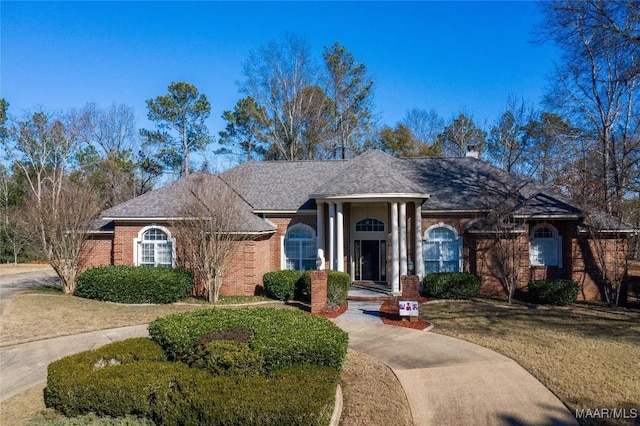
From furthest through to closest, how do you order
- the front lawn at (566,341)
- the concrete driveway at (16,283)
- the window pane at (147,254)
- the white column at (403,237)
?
the window pane at (147,254), the concrete driveway at (16,283), the white column at (403,237), the front lawn at (566,341)

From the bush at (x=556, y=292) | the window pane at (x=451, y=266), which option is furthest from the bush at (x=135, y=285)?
the bush at (x=556, y=292)

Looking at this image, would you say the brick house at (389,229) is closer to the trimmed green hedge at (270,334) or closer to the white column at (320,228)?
the white column at (320,228)

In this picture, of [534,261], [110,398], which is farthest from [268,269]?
[110,398]

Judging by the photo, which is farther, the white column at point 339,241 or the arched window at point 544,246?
the arched window at point 544,246

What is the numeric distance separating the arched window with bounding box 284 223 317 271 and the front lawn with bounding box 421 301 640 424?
630 cm

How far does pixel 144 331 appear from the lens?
1153 centimetres

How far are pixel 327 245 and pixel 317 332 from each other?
11909mm

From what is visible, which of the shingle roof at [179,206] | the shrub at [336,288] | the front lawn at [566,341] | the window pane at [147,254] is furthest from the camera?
the window pane at [147,254]

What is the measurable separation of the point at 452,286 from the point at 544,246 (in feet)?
16.3

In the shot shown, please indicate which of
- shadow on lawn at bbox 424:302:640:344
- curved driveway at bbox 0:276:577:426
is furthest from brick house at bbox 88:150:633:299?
curved driveway at bbox 0:276:577:426

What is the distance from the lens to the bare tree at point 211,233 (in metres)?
15.7

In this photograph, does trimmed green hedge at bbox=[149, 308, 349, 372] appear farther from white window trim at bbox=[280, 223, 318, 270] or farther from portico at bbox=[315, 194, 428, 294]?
white window trim at bbox=[280, 223, 318, 270]

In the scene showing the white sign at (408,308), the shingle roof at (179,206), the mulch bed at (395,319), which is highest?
the shingle roof at (179,206)

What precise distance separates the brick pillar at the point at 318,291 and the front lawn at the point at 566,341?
11.1ft
